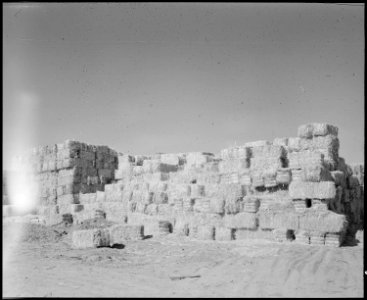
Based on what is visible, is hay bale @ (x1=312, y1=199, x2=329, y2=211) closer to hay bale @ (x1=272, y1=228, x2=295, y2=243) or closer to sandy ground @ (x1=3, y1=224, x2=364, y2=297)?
hay bale @ (x1=272, y1=228, x2=295, y2=243)

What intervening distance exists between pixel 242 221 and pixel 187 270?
3.43 meters

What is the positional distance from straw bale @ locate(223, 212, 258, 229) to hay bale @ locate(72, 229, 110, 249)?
3.06m

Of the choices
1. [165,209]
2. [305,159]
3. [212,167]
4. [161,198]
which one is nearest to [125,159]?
[161,198]

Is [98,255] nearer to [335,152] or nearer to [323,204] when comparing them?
[323,204]

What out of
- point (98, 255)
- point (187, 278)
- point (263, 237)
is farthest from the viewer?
point (263, 237)

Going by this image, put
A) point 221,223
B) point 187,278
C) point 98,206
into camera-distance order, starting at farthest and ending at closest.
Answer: point 98,206 → point 221,223 → point 187,278

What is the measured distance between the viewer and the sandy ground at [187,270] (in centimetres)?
568

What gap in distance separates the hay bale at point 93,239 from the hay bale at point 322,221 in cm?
458

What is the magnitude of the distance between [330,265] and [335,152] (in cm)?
474

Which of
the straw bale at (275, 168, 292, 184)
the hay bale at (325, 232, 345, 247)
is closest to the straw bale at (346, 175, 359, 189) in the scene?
the straw bale at (275, 168, 292, 184)

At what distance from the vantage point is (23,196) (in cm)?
1714

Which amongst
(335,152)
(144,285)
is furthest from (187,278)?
(335,152)

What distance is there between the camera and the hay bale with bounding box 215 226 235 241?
1023 cm

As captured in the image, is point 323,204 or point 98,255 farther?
point 323,204
